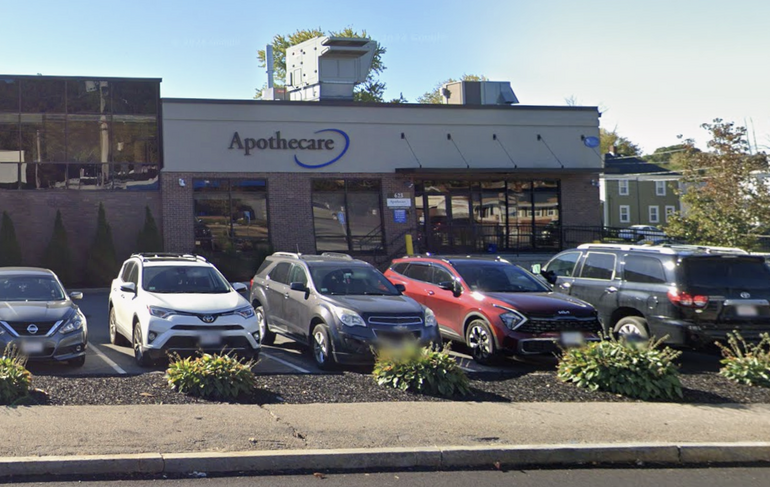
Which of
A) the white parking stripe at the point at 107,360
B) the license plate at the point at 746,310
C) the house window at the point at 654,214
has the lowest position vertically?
the white parking stripe at the point at 107,360

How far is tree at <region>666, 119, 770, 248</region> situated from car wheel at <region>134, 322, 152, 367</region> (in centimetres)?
1593

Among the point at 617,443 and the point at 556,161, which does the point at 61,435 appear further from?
the point at 556,161

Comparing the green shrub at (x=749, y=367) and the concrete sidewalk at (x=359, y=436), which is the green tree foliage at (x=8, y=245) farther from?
the green shrub at (x=749, y=367)

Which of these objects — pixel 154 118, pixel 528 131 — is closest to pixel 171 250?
pixel 154 118

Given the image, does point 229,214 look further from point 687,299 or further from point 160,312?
point 687,299

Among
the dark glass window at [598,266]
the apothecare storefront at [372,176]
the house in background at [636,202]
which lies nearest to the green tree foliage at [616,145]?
the house in background at [636,202]

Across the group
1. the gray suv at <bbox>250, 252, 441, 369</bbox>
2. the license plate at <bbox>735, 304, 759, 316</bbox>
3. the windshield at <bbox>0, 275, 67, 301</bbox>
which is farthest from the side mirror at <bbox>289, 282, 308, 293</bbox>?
the license plate at <bbox>735, 304, 759, 316</bbox>

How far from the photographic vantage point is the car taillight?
457 inches

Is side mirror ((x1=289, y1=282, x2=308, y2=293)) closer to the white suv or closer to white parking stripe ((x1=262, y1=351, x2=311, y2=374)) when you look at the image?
the white suv

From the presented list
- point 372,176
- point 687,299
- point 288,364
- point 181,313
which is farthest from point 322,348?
Answer: point 372,176

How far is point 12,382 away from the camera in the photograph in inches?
331

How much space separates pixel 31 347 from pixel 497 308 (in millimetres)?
6542

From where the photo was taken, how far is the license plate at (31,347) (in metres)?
10.6

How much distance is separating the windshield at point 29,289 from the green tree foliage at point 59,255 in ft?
42.5
